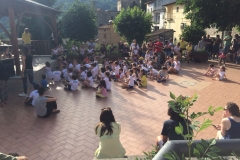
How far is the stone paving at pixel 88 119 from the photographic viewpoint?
206 inches

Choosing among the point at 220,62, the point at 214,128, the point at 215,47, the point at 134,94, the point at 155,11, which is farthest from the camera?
the point at 155,11

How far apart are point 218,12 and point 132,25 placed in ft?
30.8

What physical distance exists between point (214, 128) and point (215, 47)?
11.7 metres

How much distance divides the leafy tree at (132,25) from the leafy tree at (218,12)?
7.25 meters

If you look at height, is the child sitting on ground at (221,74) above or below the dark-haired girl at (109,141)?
above

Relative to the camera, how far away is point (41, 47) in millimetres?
16453

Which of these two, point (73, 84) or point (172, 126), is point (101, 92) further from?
point (172, 126)

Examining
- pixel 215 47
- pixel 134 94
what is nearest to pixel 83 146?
pixel 134 94

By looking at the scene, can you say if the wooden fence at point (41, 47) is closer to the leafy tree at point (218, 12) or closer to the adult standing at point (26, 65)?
the adult standing at point (26, 65)

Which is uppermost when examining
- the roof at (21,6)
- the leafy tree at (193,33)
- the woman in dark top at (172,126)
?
the roof at (21,6)

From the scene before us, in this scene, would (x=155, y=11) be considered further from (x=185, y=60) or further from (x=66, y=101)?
(x=66, y=101)

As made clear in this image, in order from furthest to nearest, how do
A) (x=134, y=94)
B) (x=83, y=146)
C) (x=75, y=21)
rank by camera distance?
(x=75, y=21)
(x=134, y=94)
(x=83, y=146)

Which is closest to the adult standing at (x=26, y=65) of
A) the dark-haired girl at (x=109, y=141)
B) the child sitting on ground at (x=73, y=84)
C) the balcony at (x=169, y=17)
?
the child sitting on ground at (x=73, y=84)

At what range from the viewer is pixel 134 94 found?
9.39 metres
